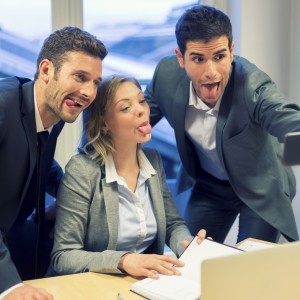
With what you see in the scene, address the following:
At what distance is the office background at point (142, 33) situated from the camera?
2.69 meters

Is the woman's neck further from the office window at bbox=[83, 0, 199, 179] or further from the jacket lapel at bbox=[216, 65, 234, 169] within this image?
the office window at bbox=[83, 0, 199, 179]

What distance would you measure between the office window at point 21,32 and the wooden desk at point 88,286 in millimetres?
1474

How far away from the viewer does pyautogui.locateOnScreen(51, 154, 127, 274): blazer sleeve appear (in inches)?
64.4

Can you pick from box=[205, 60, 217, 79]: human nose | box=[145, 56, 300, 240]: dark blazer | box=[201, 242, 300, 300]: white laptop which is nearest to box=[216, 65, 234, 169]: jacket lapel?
box=[145, 56, 300, 240]: dark blazer

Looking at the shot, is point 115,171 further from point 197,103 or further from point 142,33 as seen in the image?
point 142,33

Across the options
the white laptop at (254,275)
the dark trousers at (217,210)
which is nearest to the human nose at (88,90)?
the dark trousers at (217,210)

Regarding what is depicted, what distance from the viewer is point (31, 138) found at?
1714 millimetres

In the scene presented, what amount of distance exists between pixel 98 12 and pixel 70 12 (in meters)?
0.16

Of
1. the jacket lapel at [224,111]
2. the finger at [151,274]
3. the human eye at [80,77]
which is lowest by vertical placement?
the finger at [151,274]

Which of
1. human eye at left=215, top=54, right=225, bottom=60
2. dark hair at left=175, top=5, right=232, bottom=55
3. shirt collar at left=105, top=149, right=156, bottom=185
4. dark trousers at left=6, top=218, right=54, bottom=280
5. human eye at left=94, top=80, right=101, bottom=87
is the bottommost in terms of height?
dark trousers at left=6, top=218, right=54, bottom=280

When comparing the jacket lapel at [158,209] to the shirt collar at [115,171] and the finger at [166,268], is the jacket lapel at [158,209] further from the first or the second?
the finger at [166,268]

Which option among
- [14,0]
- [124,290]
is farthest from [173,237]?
[14,0]

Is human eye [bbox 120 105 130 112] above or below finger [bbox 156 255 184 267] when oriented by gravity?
above

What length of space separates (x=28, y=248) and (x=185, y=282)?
2.76ft
